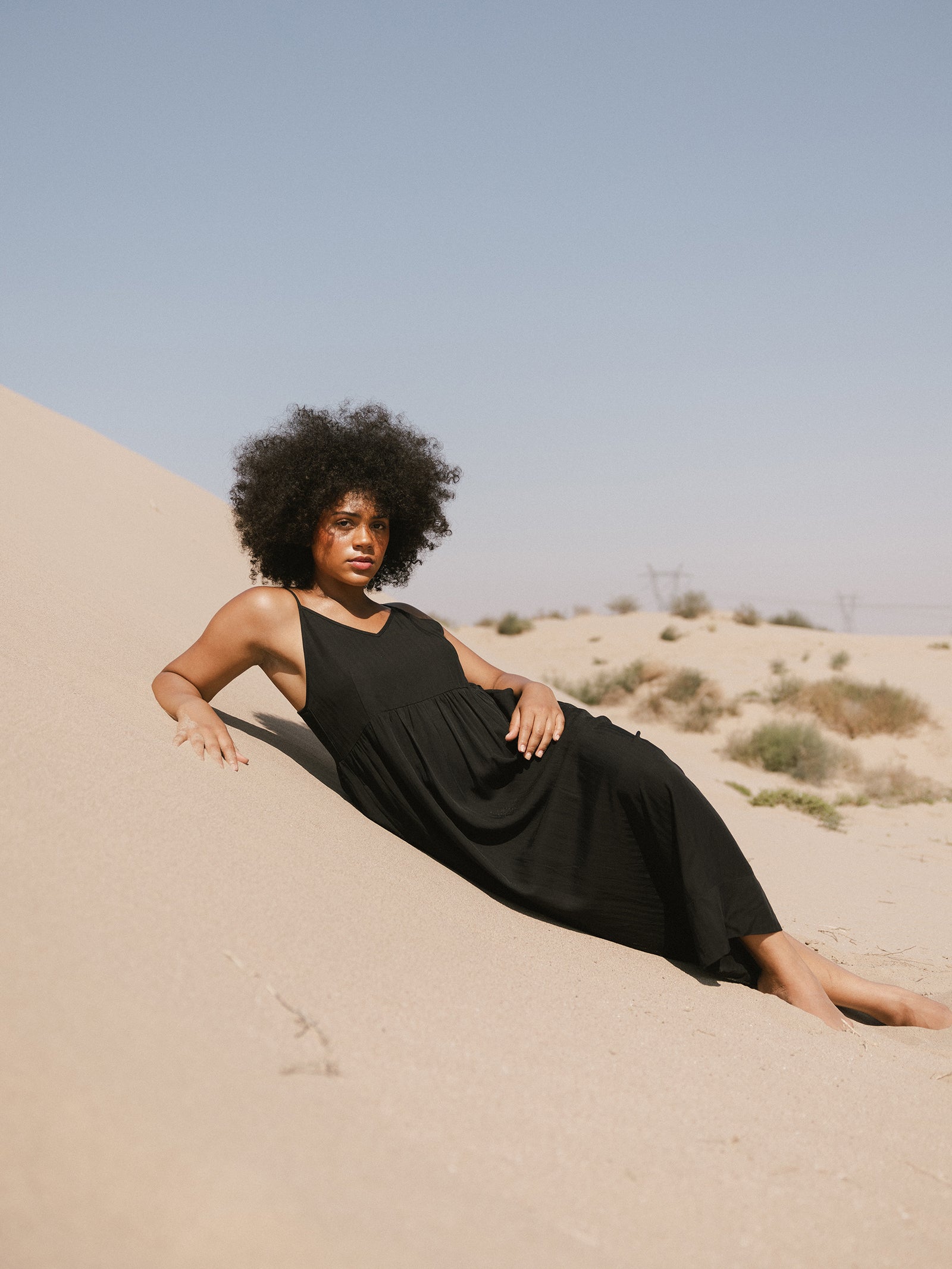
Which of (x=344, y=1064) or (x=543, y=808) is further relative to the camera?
(x=543, y=808)

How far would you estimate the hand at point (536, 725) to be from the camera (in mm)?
3211

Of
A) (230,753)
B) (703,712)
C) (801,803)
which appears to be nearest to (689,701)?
(703,712)

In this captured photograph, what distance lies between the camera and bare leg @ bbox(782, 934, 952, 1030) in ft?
10.5

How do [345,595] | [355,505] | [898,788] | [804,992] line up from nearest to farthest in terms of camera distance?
[804,992], [345,595], [355,505], [898,788]

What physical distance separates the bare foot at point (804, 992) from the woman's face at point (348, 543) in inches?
79.0

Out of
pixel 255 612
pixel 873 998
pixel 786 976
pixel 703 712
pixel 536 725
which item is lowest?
pixel 873 998

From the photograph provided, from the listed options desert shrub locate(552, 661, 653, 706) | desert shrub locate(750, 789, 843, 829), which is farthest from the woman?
desert shrub locate(552, 661, 653, 706)

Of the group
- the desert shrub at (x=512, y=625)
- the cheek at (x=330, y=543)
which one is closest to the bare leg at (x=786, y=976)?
the cheek at (x=330, y=543)

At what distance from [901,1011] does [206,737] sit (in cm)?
251

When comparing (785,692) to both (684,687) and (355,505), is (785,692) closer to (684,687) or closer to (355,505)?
(684,687)

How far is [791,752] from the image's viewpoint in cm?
1080

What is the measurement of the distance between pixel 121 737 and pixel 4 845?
80cm

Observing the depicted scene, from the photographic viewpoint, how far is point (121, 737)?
9.15ft

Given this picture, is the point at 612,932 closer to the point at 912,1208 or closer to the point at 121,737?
the point at 912,1208
